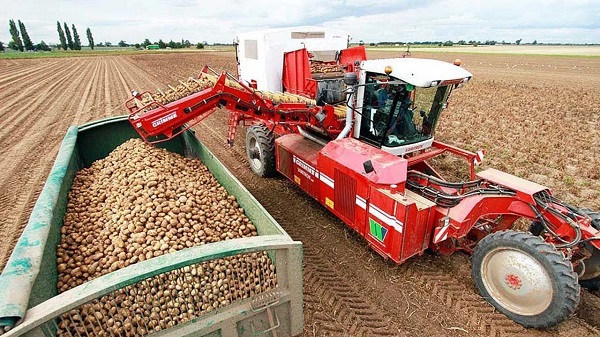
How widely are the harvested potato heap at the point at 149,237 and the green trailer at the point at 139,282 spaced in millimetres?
64

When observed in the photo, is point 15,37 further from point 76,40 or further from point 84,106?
point 84,106

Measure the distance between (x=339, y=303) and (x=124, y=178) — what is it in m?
2.69

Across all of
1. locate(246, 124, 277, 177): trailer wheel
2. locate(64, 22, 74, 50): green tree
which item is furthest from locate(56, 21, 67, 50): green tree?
locate(246, 124, 277, 177): trailer wheel

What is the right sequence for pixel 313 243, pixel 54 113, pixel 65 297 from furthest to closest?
pixel 54 113 < pixel 313 243 < pixel 65 297

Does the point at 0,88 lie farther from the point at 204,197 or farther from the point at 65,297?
the point at 65,297

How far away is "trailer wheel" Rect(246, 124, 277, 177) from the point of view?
6.11 meters

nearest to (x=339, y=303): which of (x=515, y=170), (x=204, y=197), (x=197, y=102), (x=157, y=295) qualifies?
(x=204, y=197)

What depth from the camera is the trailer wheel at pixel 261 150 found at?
6.11 metres

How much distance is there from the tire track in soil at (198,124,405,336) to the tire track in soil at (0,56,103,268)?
3.73m

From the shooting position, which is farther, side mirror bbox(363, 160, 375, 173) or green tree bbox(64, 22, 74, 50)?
green tree bbox(64, 22, 74, 50)

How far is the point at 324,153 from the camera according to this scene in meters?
4.48

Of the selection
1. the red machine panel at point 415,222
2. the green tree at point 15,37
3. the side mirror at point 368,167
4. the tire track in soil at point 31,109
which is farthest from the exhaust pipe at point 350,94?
the green tree at point 15,37

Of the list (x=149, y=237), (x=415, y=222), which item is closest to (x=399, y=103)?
(x=415, y=222)

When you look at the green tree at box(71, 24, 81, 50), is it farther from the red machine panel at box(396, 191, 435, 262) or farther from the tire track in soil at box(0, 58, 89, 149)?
the red machine panel at box(396, 191, 435, 262)
